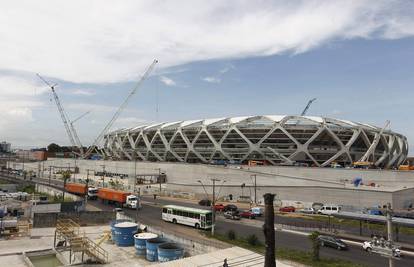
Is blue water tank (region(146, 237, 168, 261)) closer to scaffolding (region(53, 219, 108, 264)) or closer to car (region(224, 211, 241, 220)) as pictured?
scaffolding (region(53, 219, 108, 264))

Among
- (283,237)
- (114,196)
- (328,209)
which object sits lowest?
(283,237)

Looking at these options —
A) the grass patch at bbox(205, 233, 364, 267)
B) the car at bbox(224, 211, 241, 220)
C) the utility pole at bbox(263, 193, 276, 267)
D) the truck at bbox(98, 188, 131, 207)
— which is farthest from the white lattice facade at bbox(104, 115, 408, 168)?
the utility pole at bbox(263, 193, 276, 267)

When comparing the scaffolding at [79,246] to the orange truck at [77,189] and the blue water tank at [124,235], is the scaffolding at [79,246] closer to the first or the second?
the blue water tank at [124,235]

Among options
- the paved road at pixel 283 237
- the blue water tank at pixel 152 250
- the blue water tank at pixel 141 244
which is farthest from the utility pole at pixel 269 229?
the blue water tank at pixel 141 244

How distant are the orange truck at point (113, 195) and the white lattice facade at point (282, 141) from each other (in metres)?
45.4

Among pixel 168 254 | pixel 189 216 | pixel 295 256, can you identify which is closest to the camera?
pixel 295 256

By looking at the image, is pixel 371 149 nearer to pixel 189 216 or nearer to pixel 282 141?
pixel 282 141

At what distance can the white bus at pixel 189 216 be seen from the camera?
1515 inches

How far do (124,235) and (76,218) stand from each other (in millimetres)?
11040

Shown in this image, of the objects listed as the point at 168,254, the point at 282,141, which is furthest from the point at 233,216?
the point at 282,141

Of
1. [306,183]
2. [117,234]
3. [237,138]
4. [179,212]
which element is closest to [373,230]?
[179,212]

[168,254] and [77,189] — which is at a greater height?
[77,189]

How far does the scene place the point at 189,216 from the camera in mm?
40344

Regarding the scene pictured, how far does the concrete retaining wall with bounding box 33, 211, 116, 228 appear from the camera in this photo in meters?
38.9
